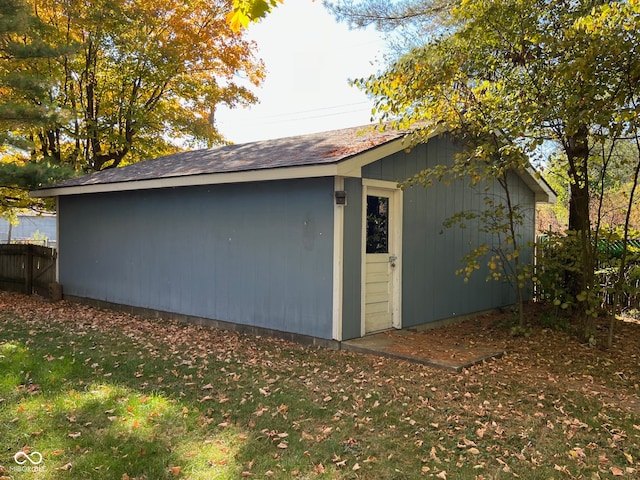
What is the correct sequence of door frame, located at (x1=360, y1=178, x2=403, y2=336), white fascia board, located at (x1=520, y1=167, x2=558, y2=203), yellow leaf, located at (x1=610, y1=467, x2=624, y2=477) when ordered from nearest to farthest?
yellow leaf, located at (x1=610, y1=467, x2=624, y2=477) < door frame, located at (x1=360, y1=178, x2=403, y2=336) < white fascia board, located at (x1=520, y1=167, x2=558, y2=203)

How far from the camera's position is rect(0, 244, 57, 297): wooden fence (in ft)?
37.0

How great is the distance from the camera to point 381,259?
7.11 meters

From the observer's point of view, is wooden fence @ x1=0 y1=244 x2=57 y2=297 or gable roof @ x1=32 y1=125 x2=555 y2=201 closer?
gable roof @ x1=32 y1=125 x2=555 y2=201

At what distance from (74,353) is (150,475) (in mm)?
3358

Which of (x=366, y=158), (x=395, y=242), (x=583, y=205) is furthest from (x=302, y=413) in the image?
(x=583, y=205)

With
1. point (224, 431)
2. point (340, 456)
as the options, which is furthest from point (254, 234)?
point (340, 456)

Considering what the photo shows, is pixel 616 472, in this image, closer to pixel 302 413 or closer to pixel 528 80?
pixel 302 413

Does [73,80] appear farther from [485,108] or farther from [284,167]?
[485,108]

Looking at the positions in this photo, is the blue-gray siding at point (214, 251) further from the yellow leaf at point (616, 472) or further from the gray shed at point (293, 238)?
the yellow leaf at point (616, 472)

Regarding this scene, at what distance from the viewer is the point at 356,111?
2897 centimetres

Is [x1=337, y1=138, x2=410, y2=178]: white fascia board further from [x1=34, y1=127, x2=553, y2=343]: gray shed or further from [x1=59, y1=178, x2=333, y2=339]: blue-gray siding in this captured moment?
[x1=59, y1=178, x2=333, y2=339]: blue-gray siding

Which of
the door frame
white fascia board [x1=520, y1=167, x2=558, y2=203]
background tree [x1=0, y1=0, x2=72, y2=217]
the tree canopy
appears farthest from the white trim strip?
the tree canopy

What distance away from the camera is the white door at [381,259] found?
271 inches

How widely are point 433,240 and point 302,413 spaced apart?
455cm
